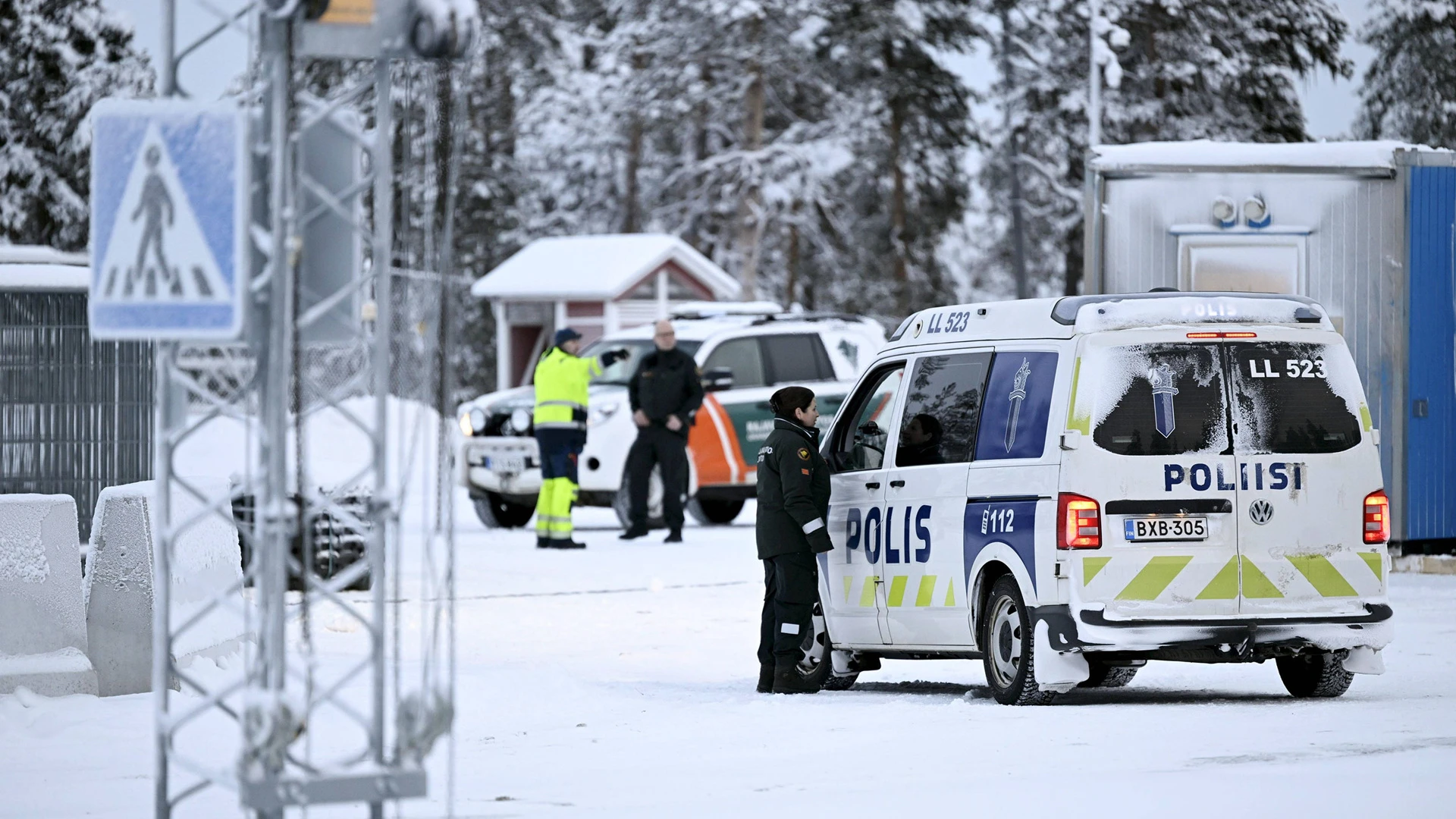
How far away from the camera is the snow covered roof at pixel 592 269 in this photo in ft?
123

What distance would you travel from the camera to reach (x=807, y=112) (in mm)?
53719

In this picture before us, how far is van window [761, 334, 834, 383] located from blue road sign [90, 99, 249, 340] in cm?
1629

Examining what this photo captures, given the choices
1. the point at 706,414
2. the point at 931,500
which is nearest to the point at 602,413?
the point at 706,414

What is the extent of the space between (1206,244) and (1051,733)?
26.0ft

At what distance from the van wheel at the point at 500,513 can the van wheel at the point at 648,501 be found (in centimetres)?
127

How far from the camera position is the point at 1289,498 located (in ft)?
32.2

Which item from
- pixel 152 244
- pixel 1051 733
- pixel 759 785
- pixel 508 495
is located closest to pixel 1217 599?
pixel 1051 733

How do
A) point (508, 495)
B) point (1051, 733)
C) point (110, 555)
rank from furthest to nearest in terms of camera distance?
point (508, 495)
point (110, 555)
point (1051, 733)

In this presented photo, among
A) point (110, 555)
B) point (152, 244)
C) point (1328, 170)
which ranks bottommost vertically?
point (110, 555)

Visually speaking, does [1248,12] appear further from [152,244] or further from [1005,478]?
[152,244]

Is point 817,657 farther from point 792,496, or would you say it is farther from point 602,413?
point 602,413

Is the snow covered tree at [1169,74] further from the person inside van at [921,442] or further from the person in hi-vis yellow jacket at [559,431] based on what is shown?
the person inside van at [921,442]

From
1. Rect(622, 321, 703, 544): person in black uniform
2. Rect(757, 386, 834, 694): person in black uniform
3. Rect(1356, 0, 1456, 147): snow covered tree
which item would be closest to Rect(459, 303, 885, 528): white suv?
Rect(622, 321, 703, 544): person in black uniform

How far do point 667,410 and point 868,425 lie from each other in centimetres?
874
